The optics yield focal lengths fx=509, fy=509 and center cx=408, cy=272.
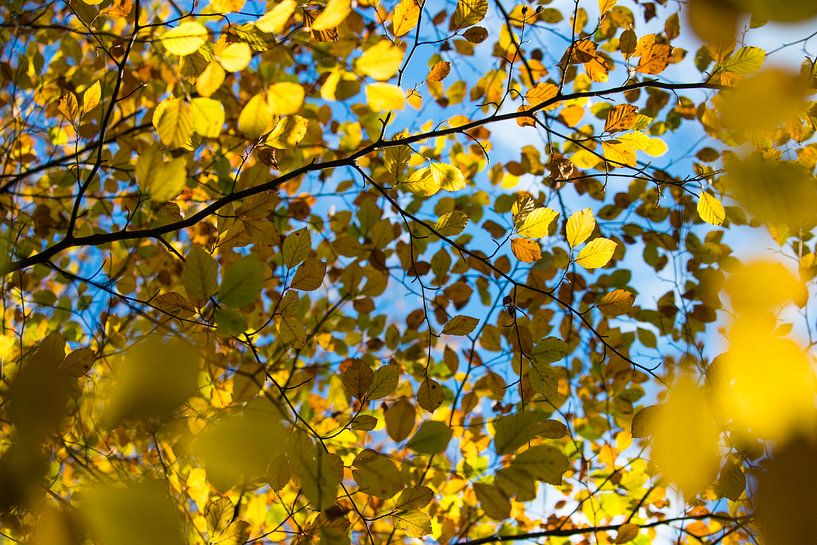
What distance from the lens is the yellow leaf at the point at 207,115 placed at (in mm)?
749

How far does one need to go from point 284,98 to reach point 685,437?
629 millimetres

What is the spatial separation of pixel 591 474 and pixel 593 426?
0.65 feet

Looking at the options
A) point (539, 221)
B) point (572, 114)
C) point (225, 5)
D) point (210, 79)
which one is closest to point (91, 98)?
point (225, 5)

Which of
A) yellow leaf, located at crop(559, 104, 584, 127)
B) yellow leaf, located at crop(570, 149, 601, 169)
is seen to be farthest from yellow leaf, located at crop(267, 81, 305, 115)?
yellow leaf, located at crop(559, 104, 584, 127)

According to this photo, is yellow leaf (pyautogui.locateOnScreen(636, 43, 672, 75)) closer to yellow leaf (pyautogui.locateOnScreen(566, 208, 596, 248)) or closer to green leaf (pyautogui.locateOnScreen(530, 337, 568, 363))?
yellow leaf (pyautogui.locateOnScreen(566, 208, 596, 248))

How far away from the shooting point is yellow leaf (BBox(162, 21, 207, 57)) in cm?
74

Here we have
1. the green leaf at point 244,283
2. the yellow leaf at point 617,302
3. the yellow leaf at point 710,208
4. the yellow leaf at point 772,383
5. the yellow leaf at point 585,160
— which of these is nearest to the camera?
the yellow leaf at point 772,383

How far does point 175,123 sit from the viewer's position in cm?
75

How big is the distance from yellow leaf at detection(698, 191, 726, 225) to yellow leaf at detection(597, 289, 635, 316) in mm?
208

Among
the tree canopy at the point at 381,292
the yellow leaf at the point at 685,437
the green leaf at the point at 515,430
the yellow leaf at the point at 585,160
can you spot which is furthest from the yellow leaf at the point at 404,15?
the yellow leaf at the point at 685,437

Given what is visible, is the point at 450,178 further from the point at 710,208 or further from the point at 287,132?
the point at 710,208

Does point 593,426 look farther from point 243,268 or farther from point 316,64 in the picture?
point 316,64

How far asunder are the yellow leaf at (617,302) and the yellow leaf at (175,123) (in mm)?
841

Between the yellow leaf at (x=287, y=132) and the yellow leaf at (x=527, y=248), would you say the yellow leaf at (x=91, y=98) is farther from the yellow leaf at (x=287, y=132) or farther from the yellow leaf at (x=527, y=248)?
the yellow leaf at (x=527, y=248)
